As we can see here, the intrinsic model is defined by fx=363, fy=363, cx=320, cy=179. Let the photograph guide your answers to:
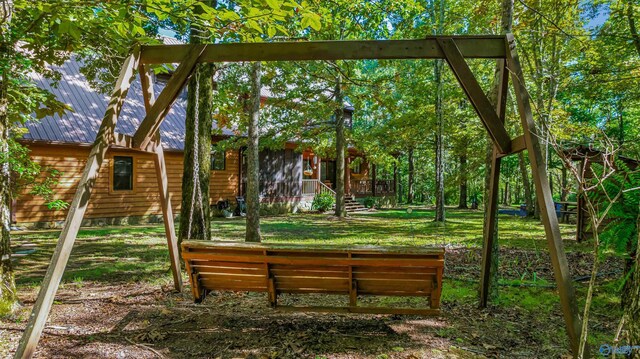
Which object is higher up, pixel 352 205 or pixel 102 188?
pixel 102 188

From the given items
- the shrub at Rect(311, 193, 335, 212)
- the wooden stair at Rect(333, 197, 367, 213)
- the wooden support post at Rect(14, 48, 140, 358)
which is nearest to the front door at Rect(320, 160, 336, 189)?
the wooden stair at Rect(333, 197, 367, 213)

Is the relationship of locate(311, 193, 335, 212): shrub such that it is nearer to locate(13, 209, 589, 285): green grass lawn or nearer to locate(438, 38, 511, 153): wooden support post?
locate(13, 209, 589, 285): green grass lawn

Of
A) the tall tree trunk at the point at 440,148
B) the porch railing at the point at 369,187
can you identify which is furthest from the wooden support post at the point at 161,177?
the porch railing at the point at 369,187

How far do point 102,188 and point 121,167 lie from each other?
118cm

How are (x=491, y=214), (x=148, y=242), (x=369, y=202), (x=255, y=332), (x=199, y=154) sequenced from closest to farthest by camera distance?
(x=255, y=332)
(x=491, y=214)
(x=199, y=154)
(x=148, y=242)
(x=369, y=202)

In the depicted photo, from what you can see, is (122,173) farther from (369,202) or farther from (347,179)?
(369,202)

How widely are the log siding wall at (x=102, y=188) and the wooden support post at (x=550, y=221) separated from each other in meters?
12.4

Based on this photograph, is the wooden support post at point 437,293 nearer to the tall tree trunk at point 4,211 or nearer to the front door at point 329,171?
the tall tree trunk at point 4,211

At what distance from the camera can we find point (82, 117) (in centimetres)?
1404

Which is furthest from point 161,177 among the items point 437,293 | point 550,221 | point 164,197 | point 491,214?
point 550,221

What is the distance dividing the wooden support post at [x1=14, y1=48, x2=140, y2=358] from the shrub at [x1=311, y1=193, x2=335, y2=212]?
16.8 meters

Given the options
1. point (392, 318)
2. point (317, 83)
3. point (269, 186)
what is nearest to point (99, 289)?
point (392, 318)

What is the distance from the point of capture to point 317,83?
15680 mm

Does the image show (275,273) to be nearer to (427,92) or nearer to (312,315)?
(312,315)
